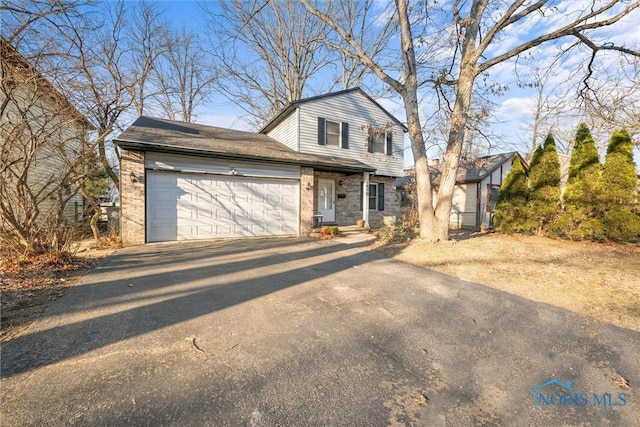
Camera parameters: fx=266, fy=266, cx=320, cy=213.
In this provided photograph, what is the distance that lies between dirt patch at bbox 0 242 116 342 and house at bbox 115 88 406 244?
8.28 ft

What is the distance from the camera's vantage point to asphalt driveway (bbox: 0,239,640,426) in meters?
1.75

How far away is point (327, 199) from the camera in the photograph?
41.8ft

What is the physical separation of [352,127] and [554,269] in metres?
10.4

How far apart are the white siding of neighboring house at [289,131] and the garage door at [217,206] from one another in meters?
2.89

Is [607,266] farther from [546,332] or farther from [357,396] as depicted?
[357,396]

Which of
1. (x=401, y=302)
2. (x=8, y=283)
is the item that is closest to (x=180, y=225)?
(x=8, y=283)

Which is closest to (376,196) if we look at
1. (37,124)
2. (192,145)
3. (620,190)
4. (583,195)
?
(583,195)

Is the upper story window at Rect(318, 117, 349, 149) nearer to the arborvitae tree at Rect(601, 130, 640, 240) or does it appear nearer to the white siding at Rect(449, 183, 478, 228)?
the white siding at Rect(449, 183, 478, 228)

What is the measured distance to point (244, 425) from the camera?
1.63 meters

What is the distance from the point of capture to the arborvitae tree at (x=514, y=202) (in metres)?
9.57

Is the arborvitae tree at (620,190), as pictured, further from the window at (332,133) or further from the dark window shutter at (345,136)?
the window at (332,133)

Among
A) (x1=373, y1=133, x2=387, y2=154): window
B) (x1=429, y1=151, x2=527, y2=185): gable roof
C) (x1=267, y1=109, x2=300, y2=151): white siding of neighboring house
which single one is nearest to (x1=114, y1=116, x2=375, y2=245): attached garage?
(x1=267, y1=109, x2=300, y2=151): white siding of neighboring house

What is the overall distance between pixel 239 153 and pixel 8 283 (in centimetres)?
611

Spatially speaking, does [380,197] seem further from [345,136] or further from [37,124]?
[37,124]
